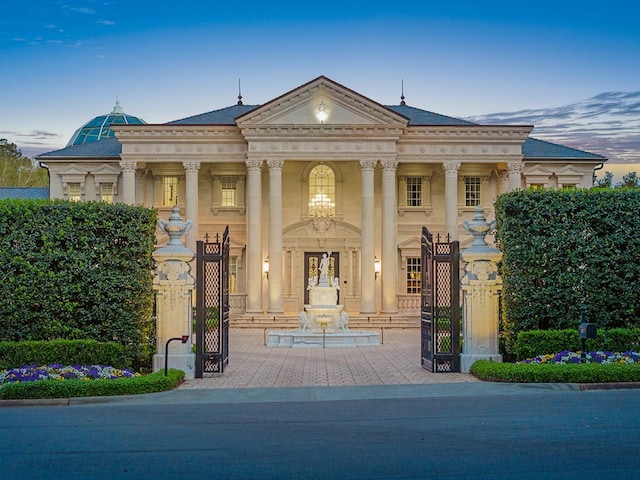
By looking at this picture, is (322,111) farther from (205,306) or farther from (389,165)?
(205,306)

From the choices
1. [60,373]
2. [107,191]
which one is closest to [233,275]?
[107,191]

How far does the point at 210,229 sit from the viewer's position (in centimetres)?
4122

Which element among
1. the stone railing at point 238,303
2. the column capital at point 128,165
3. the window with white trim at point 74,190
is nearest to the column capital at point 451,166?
the stone railing at point 238,303

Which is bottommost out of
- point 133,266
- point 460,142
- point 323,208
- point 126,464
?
point 126,464

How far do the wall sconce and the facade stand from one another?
0.15 ft

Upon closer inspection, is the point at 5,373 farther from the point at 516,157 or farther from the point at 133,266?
the point at 516,157

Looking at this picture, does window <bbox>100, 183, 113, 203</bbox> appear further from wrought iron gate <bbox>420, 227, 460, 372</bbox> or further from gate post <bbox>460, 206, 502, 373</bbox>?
gate post <bbox>460, 206, 502, 373</bbox>

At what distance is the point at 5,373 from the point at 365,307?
74.3 feet

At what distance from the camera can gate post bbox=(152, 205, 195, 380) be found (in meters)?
18.1

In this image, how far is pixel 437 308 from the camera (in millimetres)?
18750

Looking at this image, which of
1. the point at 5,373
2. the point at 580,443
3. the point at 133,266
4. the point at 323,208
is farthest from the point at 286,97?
the point at 580,443

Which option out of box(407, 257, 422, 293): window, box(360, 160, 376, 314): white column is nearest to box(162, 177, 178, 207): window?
box(360, 160, 376, 314): white column

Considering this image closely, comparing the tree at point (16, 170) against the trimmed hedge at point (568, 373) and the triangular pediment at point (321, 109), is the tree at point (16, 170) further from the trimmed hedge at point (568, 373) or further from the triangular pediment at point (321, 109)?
the trimmed hedge at point (568, 373)

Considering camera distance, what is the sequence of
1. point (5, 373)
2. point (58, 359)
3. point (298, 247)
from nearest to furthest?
point (5, 373) < point (58, 359) < point (298, 247)
